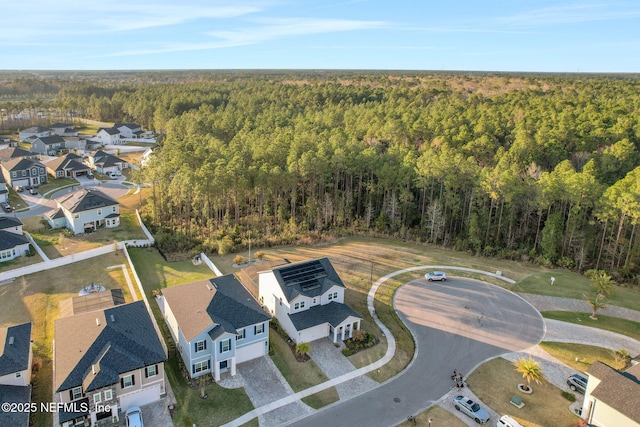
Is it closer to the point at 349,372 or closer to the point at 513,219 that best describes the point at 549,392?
the point at 349,372

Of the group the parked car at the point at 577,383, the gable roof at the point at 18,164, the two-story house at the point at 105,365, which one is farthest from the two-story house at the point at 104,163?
the parked car at the point at 577,383

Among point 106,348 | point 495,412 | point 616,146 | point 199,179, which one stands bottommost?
point 495,412

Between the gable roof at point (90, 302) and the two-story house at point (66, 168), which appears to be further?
the two-story house at point (66, 168)

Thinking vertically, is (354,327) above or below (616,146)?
below

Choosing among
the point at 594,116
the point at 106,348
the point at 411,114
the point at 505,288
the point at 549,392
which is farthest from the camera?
the point at 411,114

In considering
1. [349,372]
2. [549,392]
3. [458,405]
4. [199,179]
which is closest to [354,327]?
[349,372]

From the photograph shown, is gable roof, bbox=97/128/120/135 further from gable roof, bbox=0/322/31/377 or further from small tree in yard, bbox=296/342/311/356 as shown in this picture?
small tree in yard, bbox=296/342/311/356

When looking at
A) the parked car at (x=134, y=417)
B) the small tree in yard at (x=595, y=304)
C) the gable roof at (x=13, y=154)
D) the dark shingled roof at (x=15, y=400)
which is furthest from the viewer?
the gable roof at (x=13, y=154)

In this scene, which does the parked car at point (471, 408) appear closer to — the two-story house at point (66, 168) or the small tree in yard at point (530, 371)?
the small tree in yard at point (530, 371)

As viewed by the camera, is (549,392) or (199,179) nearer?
(549,392)
